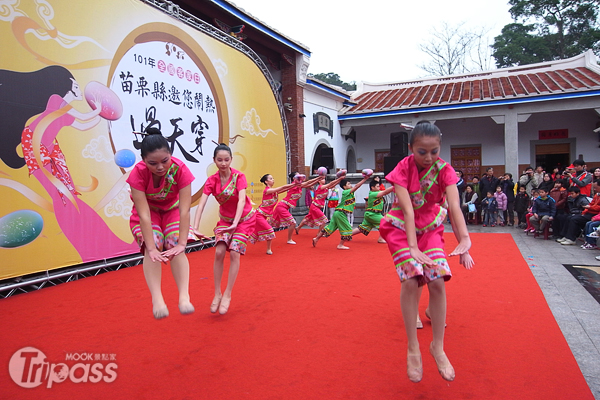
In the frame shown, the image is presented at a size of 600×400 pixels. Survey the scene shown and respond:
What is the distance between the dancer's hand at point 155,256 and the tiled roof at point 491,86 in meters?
12.8

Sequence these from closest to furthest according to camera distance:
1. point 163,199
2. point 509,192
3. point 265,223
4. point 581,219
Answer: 1. point 163,199
2. point 265,223
3. point 581,219
4. point 509,192

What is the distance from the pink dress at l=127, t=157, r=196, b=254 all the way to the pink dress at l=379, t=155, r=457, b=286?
1.50 meters

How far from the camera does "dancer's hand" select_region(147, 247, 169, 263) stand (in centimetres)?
268

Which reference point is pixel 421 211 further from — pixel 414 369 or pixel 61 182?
pixel 61 182

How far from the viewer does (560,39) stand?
2275 cm

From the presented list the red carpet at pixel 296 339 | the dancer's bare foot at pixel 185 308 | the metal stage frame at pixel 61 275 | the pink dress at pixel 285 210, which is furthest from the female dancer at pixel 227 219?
the pink dress at pixel 285 210

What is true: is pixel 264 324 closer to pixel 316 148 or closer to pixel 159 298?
pixel 159 298

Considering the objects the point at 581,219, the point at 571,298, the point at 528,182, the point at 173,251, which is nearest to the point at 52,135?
the point at 173,251

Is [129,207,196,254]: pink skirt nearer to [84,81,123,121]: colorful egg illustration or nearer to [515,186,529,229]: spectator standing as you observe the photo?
[84,81,123,121]: colorful egg illustration

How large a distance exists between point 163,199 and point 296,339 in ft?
4.83

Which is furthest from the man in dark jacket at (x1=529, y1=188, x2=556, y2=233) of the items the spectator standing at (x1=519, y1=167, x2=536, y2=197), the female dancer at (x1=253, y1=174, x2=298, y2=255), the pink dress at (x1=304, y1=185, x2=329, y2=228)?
the female dancer at (x1=253, y1=174, x2=298, y2=255)

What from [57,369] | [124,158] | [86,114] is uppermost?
[86,114]

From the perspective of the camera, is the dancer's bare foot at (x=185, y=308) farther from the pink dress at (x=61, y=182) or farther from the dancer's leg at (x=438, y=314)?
the pink dress at (x=61, y=182)

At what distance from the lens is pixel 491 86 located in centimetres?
1441
